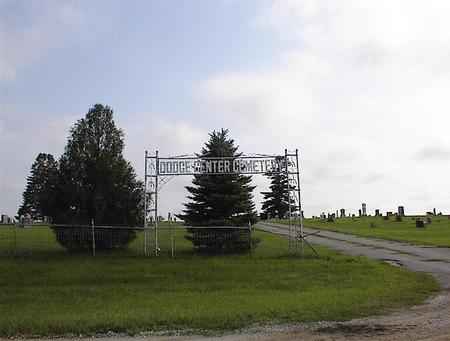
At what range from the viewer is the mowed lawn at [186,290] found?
10.4m

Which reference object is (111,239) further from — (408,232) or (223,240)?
(408,232)

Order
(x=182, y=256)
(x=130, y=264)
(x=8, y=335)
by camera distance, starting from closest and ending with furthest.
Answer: (x=8, y=335), (x=130, y=264), (x=182, y=256)

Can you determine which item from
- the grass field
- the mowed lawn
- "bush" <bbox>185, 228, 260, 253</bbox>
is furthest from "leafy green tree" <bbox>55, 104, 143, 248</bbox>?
the grass field

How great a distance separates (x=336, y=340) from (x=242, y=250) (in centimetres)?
1328

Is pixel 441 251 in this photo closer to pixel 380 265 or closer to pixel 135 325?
pixel 380 265

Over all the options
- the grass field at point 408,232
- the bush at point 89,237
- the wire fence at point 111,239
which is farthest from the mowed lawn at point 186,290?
the grass field at point 408,232

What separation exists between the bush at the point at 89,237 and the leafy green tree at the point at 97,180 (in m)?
0.08

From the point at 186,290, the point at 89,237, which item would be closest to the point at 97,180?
the point at 89,237

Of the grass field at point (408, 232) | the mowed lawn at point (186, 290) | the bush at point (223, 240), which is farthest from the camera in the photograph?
the grass field at point (408, 232)

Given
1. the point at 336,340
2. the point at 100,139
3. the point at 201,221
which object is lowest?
the point at 336,340

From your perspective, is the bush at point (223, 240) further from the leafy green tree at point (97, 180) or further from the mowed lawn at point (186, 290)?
the leafy green tree at point (97, 180)

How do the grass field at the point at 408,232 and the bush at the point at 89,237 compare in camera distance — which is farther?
the grass field at the point at 408,232

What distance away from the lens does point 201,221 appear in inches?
898

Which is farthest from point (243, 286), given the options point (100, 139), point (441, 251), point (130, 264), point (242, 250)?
point (441, 251)
